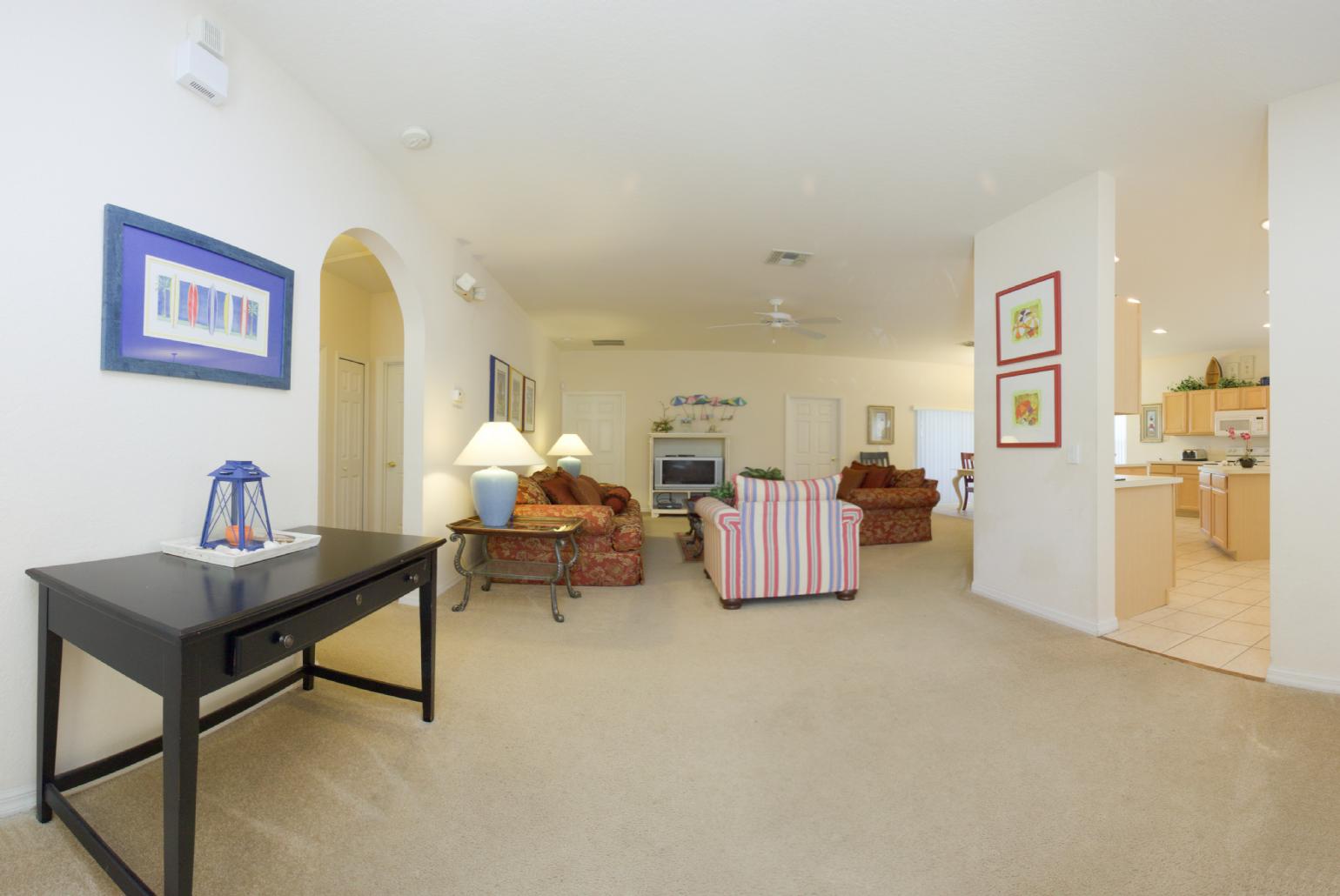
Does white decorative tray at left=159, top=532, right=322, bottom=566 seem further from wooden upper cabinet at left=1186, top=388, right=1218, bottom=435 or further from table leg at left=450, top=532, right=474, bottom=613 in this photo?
wooden upper cabinet at left=1186, top=388, right=1218, bottom=435

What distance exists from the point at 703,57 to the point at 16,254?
86.2 inches

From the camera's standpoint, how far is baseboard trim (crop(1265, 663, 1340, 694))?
2170mm

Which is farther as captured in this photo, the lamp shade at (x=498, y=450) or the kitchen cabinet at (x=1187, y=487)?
the kitchen cabinet at (x=1187, y=487)

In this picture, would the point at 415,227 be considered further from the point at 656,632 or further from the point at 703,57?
the point at 656,632

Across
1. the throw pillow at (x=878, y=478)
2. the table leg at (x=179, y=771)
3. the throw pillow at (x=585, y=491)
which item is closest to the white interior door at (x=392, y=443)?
the throw pillow at (x=585, y=491)

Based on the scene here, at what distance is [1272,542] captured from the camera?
2.33 meters

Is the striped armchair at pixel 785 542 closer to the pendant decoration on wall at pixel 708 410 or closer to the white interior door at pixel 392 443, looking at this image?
the white interior door at pixel 392 443

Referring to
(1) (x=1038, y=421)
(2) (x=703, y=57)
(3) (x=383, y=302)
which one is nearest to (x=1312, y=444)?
(1) (x=1038, y=421)

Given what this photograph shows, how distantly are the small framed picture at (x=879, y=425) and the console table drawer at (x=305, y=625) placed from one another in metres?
8.12

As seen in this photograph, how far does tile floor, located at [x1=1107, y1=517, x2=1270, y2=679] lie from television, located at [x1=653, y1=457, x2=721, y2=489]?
5.24 metres

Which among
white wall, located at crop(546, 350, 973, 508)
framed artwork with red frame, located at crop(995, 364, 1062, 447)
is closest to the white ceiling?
framed artwork with red frame, located at crop(995, 364, 1062, 447)

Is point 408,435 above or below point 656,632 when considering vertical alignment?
above

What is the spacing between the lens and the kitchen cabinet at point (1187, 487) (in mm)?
7199

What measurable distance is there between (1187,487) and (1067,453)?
21.6 ft
